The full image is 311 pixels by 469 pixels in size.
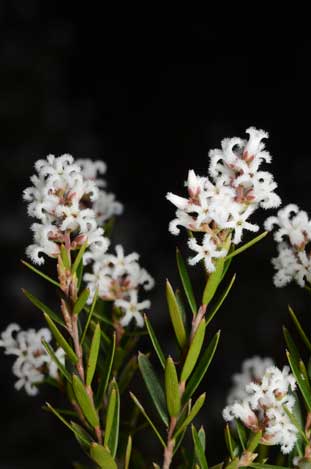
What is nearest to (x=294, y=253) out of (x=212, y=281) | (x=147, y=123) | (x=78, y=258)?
(x=212, y=281)

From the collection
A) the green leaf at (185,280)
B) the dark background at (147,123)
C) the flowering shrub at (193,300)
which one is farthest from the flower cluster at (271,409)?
the dark background at (147,123)

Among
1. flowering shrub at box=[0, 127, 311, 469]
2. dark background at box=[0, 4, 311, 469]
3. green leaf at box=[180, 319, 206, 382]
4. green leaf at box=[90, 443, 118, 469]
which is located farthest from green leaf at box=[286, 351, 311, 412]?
dark background at box=[0, 4, 311, 469]

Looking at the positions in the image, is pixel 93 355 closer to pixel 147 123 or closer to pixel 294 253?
pixel 294 253

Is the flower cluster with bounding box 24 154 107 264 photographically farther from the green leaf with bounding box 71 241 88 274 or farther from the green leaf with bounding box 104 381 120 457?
the green leaf with bounding box 104 381 120 457

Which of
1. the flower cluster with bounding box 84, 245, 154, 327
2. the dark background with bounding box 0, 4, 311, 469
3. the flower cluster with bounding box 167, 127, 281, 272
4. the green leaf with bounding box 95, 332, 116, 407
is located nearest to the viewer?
the flower cluster with bounding box 167, 127, 281, 272

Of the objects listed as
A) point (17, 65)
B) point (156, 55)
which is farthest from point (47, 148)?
point (156, 55)

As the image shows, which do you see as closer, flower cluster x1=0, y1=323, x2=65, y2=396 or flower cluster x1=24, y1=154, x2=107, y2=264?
flower cluster x1=24, y1=154, x2=107, y2=264

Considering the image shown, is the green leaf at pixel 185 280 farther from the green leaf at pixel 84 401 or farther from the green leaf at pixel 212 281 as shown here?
the green leaf at pixel 84 401
